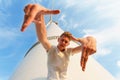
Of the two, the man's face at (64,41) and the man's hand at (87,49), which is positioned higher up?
the man's face at (64,41)

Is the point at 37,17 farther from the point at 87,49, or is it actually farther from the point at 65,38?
the point at 87,49

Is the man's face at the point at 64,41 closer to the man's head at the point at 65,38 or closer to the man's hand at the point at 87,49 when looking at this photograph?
the man's head at the point at 65,38

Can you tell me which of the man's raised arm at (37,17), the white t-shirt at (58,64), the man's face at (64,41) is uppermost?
the man's raised arm at (37,17)

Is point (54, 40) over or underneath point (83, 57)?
over

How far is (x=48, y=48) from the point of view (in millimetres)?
3480

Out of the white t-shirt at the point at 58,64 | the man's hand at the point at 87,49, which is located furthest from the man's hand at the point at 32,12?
the white t-shirt at the point at 58,64

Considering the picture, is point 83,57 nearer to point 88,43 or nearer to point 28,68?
point 88,43

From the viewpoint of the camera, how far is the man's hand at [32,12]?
8.42 ft

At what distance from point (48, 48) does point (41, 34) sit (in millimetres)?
212

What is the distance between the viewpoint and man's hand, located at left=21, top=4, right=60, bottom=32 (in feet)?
8.42

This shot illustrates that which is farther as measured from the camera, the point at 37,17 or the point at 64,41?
the point at 64,41

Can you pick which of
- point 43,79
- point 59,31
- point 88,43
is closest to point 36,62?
point 43,79

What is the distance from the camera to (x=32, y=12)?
274cm

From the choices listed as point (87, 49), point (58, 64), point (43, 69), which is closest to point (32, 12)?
point (87, 49)
